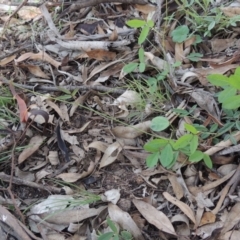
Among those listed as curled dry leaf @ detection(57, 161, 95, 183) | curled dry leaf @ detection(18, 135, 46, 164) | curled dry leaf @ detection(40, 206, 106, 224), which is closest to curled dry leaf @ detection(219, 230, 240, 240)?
curled dry leaf @ detection(40, 206, 106, 224)

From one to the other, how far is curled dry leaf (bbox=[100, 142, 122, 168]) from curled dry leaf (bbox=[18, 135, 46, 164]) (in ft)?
0.82

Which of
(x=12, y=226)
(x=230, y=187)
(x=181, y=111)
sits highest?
(x=181, y=111)

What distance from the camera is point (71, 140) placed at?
1.59 m

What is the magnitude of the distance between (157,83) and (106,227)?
55 centimetres

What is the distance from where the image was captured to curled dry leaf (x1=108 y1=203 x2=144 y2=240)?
51.6 inches

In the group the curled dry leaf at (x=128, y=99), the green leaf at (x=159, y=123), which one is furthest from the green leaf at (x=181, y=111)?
the curled dry leaf at (x=128, y=99)

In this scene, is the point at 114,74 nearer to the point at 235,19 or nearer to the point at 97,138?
the point at 97,138

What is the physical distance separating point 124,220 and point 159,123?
316mm

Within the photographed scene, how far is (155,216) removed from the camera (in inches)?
52.6

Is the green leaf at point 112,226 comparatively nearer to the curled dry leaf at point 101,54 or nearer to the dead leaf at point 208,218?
the dead leaf at point 208,218

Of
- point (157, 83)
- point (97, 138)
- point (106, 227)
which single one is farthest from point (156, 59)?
point (106, 227)

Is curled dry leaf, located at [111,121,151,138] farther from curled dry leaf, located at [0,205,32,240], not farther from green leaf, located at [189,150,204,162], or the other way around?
curled dry leaf, located at [0,205,32,240]

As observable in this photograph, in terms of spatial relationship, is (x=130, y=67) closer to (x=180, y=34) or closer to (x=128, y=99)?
(x=128, y=99)

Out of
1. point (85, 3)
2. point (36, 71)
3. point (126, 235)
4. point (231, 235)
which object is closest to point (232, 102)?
point (231, 235)
